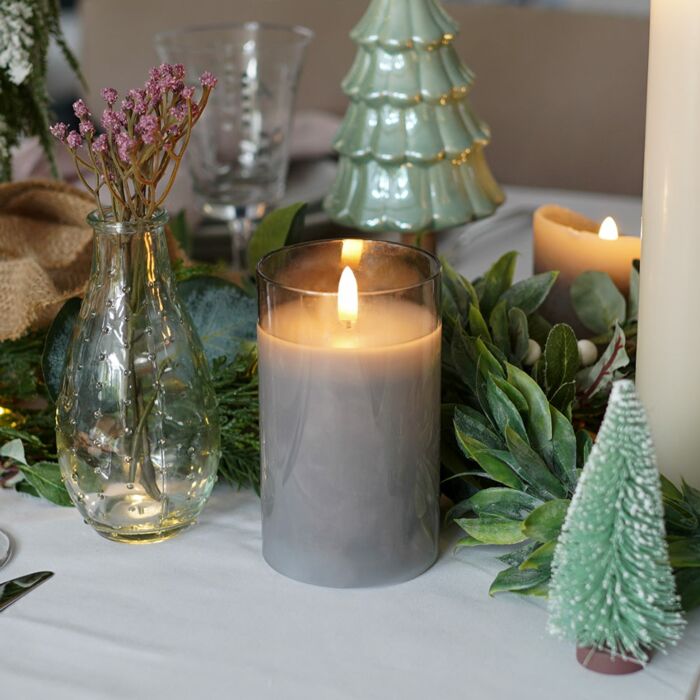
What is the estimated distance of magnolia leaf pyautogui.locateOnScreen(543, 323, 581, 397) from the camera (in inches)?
20.8

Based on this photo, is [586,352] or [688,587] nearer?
[688,587]

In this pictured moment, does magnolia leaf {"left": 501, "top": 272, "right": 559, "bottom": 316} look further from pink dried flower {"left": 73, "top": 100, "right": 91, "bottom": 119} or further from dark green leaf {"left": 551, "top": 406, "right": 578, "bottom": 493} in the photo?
pink dried flower {"left": 73, "top": 100, "right": 91, "bottom": 119}

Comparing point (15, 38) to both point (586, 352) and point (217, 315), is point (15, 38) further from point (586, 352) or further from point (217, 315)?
point (586, 352)

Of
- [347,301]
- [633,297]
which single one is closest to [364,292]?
[347,301]

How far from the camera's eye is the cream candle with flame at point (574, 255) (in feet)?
2.09

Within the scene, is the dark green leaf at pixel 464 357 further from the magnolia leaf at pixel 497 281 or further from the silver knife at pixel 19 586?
the silver knife at pixel 19 586

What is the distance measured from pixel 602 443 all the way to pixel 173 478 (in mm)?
212

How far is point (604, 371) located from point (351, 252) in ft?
0.47

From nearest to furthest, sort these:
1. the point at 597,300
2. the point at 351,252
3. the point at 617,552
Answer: the point at 617,552
the point at 351,252
the point at 597,300

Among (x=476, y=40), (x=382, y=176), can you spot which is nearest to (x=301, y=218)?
(x=382, y=176)

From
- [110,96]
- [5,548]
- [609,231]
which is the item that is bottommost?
[5,548]

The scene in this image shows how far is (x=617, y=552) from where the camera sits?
41 cm

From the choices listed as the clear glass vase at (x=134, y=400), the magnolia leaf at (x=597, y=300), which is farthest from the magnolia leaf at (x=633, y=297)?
the clear glass vase at (x=134, y=400)

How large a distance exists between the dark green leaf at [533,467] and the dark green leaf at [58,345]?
0.23 meters
